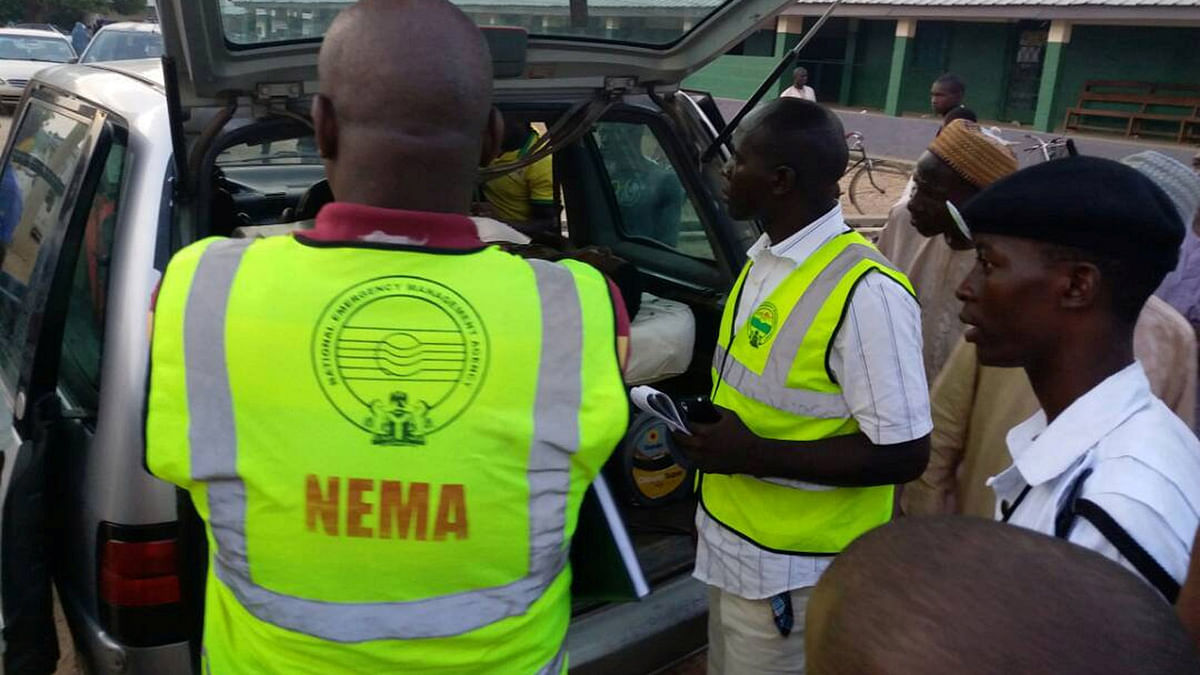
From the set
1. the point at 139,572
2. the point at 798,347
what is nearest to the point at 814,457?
the point at 798,347

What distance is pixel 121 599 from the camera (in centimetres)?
183

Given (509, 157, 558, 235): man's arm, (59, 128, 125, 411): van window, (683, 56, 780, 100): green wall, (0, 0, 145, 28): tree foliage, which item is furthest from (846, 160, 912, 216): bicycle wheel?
(0, 0, 145, 28): tree foliage

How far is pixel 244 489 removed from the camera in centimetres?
113

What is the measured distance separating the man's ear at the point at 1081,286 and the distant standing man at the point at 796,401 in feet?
1.64

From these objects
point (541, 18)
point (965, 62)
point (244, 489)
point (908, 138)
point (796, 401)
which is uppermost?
point (965, 62)

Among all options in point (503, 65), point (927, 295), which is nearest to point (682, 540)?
point (927, 295)

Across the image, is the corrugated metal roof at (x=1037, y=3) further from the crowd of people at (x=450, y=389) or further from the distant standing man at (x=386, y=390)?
the distant standing man at (x=386, y=390)

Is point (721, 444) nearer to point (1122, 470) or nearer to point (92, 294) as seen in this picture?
point (1122, 470)

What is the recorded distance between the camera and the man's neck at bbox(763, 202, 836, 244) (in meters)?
1.96

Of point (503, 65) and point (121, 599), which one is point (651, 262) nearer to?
point (503, 65)

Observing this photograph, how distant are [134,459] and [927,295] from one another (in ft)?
7.78

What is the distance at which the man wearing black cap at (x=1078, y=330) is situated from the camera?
1074mm

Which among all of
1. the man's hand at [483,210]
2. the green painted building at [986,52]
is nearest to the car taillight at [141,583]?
the man's hand at [483,210]

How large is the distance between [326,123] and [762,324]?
3.37 ft
